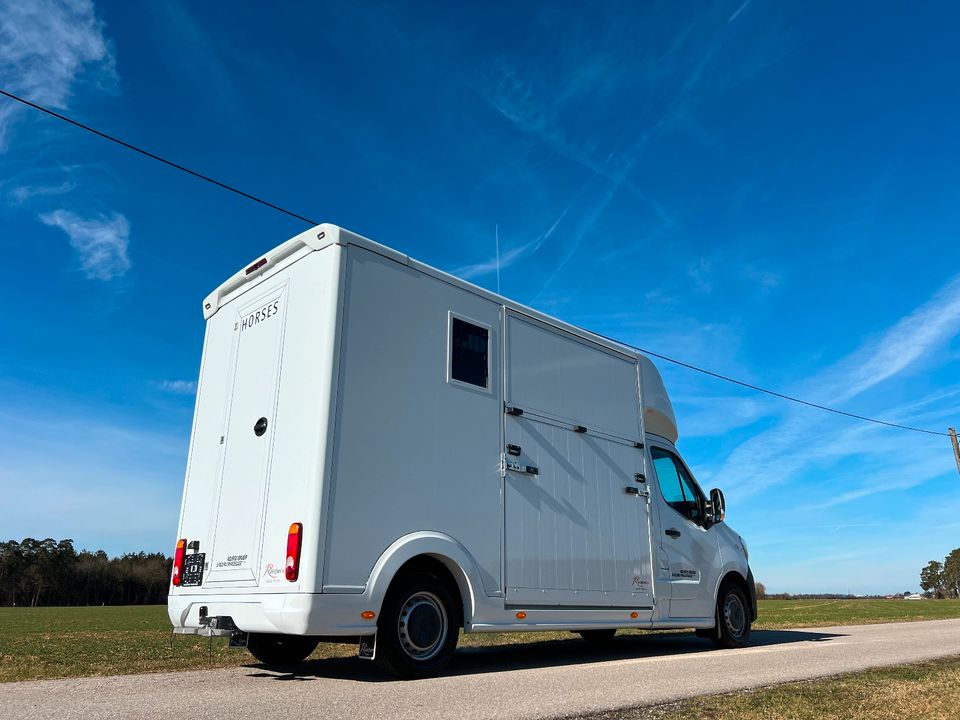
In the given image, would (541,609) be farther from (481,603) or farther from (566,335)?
(566,335)

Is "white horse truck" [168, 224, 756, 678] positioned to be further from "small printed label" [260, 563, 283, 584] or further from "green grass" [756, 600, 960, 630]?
"green grass" [756, 600, 960, 630]

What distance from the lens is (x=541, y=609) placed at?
690 cm

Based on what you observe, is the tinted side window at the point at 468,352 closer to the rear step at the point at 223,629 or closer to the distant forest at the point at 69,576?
the rear step at the point at 223,629

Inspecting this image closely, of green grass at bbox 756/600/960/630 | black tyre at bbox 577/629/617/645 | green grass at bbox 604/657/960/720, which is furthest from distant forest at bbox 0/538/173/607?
green grass at bbox 604/657/960/720

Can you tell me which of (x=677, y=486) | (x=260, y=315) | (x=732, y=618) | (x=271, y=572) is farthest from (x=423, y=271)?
(x=732, y=618)

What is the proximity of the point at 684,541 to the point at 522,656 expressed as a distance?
245cm

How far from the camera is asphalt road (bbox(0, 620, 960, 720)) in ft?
14.1

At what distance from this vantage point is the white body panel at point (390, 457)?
5520mm

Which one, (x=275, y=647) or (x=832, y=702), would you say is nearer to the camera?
(x=832, y=702)

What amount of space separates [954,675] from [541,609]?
130 inches

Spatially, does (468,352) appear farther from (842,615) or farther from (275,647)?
(842,615)

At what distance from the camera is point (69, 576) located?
287 feet

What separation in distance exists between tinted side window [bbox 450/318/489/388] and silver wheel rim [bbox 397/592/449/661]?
76.1 inches

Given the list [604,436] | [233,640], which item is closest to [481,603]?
[233,640]
